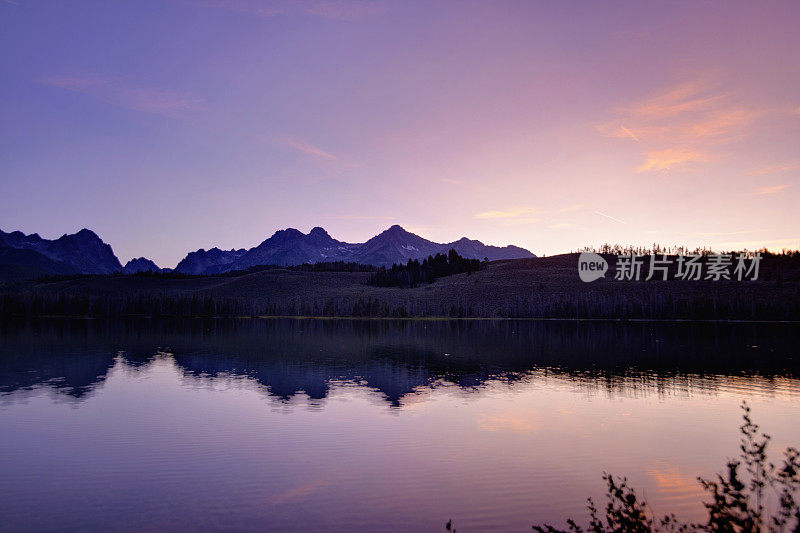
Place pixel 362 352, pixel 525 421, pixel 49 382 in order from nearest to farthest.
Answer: pixel 525 421 < pixel 49 382 < pixel 362 352

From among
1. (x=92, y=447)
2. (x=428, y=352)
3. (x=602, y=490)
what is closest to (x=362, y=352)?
(x=428, y=352)

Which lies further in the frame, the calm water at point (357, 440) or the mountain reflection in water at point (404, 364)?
the mountain reflection in water at point (404, 364)

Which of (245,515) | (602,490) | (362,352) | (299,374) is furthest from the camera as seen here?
(362,352)

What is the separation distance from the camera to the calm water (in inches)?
644

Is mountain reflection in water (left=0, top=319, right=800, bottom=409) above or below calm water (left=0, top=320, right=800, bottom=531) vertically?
below

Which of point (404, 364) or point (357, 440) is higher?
point (357, 440)

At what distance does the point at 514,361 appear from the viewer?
199 feet

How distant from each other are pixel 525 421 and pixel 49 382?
122 feet

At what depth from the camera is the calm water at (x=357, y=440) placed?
53.7 ft

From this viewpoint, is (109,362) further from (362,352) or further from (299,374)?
(362,352)

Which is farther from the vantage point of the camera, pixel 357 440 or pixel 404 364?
pixel 404 364

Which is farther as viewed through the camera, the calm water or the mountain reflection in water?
the mountain reflection in water

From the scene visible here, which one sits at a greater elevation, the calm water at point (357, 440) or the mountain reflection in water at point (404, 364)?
the calm water at point (357, 440)

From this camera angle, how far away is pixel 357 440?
25.1 meters
